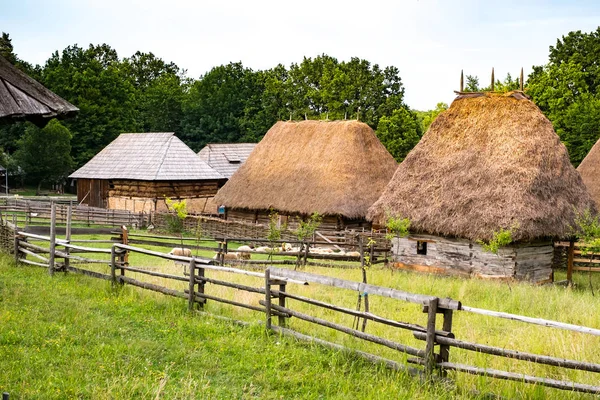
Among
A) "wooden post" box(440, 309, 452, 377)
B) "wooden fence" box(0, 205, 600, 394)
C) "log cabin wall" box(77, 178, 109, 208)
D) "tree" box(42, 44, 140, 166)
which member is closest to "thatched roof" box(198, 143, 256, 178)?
"log cabin wall" box(77, 178, 109, 208)

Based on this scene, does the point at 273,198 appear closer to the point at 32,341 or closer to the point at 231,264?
the point at 231,264

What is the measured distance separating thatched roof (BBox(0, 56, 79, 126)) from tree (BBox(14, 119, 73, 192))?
4084 centimetres

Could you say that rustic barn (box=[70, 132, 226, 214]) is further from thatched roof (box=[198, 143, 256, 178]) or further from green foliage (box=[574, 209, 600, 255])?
green foliage (box=[574, 209, 600, 255])

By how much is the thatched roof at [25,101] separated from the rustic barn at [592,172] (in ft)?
74.2

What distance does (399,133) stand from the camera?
45.6 meters

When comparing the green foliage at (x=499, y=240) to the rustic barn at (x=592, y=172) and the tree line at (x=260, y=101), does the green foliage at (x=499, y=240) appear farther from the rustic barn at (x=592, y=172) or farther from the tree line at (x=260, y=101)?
the tree line at (x=260, y=101)

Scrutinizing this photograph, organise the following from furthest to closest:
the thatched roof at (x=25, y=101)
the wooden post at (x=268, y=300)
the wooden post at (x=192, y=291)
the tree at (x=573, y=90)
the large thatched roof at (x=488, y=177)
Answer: the tree at (x=573, y=90) < the large thatched roof at (x=488, y=177) < the wooden post at (x=192, y=291) < the wooden post at (x=268, y=300) < the thatched roof at (x=25, y=101)

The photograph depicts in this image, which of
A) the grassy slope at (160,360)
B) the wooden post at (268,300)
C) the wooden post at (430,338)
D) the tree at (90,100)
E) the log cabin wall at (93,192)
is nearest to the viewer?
the grassy slope at (160,360)

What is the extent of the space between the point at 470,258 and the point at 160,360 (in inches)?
531

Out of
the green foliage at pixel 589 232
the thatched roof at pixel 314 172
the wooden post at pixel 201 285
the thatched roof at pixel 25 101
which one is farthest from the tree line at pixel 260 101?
the thatched roof at pixel 25 101

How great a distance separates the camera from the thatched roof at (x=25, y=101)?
7551 mm

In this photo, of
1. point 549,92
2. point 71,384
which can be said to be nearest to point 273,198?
point 549,92

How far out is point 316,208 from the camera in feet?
92.0

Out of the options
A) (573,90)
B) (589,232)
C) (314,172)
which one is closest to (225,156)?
(314,172)
